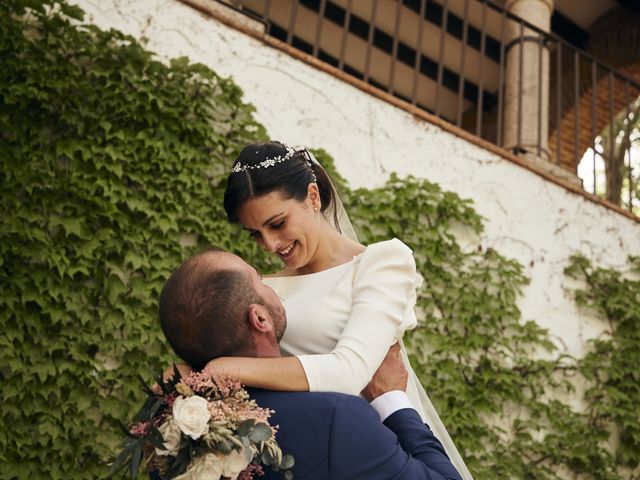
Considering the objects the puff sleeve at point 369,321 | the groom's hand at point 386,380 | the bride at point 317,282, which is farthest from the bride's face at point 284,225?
the groom's hand at point 386,380

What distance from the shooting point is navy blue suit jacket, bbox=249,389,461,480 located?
162cm

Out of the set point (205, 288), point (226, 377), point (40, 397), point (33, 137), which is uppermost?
point (205, 288)

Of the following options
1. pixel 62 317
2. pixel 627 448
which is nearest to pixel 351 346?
pixel 62 317

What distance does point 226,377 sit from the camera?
63.6 inches

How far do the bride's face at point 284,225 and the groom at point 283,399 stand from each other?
1.59 feet

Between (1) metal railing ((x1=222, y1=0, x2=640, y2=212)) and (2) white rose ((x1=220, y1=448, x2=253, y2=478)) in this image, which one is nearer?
(2) white rose ((x1=220, y1=448, x2=253, y2=478))

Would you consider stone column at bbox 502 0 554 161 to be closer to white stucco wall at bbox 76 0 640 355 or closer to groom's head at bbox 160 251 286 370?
white stucco wall at bbox 76 0 640 355

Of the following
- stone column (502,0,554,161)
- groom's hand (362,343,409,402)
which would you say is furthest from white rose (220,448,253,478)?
stone column (502,0,554,161)

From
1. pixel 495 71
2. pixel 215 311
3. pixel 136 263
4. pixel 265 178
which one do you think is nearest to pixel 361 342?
pixel 215 311

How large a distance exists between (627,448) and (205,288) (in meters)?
4.63

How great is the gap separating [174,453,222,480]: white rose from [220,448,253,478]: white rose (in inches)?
0.5

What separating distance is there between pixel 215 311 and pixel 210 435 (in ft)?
0.88

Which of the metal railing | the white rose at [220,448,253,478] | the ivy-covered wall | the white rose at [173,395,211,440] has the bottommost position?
the ivy-covered wall

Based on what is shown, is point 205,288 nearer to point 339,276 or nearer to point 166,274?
point 339,276
